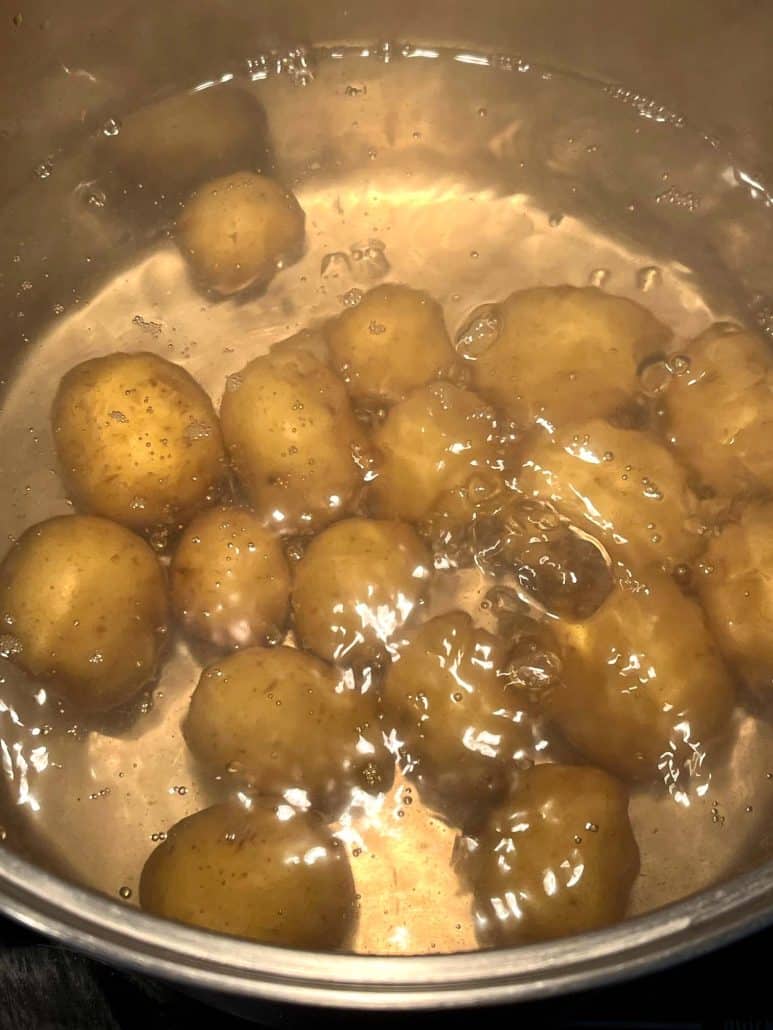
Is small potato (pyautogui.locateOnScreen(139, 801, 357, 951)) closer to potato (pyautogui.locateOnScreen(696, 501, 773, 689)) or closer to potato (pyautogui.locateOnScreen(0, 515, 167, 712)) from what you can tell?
potato (pyautogui.locateOnScreen(0, 515, 167, 712))

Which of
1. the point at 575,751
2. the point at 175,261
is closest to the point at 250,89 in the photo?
the point at 175,261

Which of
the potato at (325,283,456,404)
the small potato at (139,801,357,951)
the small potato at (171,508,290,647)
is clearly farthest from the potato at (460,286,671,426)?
the small potato at (139,801,357,951)

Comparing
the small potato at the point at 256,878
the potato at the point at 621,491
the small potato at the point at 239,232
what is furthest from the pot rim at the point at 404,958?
the small potato at the point at 239,232

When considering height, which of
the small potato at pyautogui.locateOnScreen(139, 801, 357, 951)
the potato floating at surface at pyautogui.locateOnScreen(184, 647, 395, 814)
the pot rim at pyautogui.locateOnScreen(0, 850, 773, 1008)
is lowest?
the small potato at pyautogui.locateOnScreen(139, 801, 357, 951)

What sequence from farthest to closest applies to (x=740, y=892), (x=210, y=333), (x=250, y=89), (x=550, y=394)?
(x=250, y=89)
(x=210, y=333)
(x=550, y=394)
(x=740, y=892)

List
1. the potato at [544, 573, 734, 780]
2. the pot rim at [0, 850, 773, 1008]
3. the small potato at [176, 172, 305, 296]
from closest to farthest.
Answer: the pot rim at [0, 850, 773, 1008], the potato at [544, 573, 734, 780], the small potato at [176, 172, 305, 296]

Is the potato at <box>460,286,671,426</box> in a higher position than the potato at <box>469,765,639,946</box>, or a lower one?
higher

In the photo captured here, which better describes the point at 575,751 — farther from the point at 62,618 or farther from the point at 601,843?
the point at 62,618
